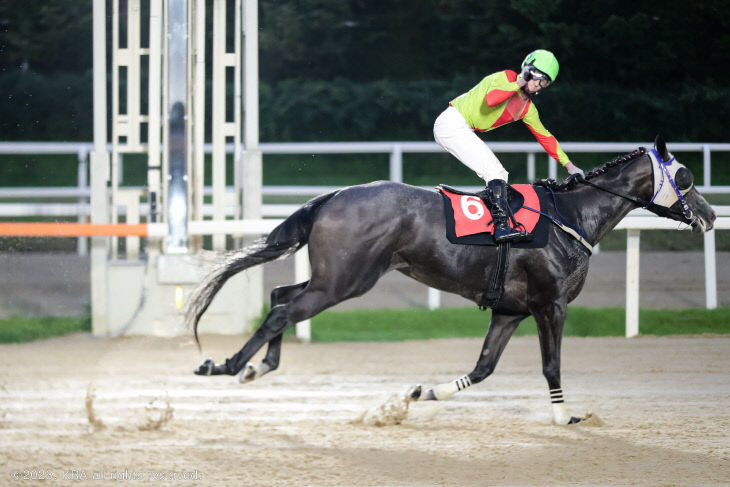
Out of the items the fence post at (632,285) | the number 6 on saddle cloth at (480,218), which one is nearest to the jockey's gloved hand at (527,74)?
the number 6 on saddle cloth at (480,218)

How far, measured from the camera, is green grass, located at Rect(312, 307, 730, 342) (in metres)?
7.39

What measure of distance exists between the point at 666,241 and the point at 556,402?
769 cm

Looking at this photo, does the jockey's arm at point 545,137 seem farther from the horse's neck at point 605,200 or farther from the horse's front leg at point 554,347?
the horse's front leg at point 554,347

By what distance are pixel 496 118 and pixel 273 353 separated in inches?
61.7

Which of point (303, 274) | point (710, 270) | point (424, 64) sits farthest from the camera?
point (424, 64)

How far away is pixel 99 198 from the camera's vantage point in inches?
276

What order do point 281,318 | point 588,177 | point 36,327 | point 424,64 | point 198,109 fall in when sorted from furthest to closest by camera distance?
1. point 424,64
2. point 36,327
3. point 198,109
4. point 588,177
5. point 281,318

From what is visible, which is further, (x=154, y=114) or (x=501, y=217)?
(x=154, y=114)

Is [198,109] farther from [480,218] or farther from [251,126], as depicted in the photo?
[480,218]

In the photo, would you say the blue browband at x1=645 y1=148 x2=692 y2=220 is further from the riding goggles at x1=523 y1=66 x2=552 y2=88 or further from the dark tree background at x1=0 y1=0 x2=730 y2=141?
the dark tree background at x1=0 y1=0 x2=730 y2=141

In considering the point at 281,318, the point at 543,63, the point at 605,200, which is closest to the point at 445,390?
the point at 281,318

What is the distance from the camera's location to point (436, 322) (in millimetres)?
7574

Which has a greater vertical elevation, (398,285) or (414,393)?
(398,285)

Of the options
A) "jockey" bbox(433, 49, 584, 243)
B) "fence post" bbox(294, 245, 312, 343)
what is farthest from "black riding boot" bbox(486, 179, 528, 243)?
"fence post" bbox(294, 245, 312, 343)
